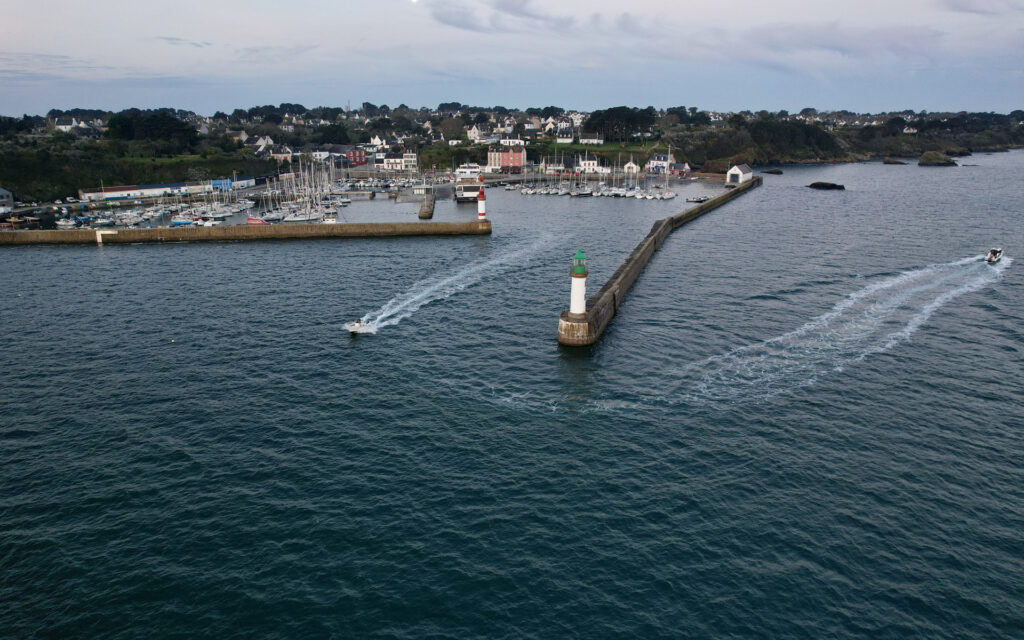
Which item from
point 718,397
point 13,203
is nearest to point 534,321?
point 718,397

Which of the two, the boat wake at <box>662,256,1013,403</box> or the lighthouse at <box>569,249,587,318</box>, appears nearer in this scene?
the boat wake at <box>662,256,1013,403</box>

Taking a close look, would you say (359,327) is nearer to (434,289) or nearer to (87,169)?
(434,289)

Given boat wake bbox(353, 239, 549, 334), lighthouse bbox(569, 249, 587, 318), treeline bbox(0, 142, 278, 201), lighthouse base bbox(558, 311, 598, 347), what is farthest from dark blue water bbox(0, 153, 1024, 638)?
treeline bbox(0, 142, 278, 201)

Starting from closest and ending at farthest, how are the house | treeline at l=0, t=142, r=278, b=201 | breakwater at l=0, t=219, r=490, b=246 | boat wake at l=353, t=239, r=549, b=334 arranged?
boat wake at l=353, t=239, r=549, b=334 < breakwater at l=0, t=219, r=490, b=246 < treeline at l=0, t=142, r=278, b=201 < the house

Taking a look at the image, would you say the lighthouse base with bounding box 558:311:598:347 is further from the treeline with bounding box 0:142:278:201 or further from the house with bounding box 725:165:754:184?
the house with bounding box 725:165:754:184

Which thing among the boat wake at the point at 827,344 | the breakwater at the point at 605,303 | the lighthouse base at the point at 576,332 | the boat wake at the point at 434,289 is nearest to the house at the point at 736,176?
the breakwater at the point at 605,303

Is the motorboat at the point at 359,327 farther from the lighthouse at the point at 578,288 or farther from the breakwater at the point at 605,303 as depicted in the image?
the lighthouse at the point at 578,288

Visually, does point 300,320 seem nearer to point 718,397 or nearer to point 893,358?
point 718,397
